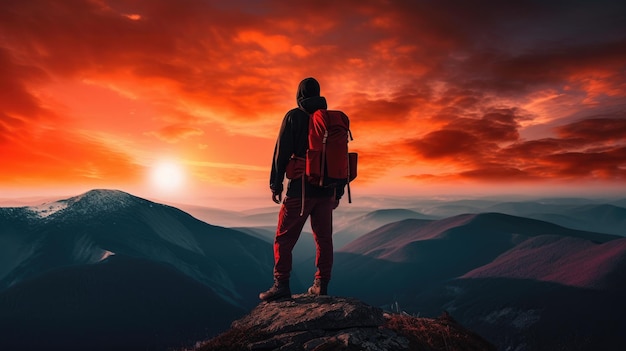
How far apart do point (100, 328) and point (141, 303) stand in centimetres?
1299

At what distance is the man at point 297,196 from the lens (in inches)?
312

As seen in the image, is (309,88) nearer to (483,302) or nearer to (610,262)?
(483,302)

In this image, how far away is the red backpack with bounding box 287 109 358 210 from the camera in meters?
7.50

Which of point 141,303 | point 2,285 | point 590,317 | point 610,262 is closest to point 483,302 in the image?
point 590,317

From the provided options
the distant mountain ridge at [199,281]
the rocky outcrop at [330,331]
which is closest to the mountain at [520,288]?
the distant mountain ridge at [199,281]

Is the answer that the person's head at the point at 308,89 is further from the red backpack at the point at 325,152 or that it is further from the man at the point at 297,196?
the red backpack at the point at 325,152

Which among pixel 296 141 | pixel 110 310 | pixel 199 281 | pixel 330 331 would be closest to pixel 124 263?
pixel 110 310

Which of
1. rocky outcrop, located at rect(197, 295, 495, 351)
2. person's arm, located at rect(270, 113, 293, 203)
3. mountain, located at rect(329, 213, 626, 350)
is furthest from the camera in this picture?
mountain, located at rect(329, 213, 626, 350)

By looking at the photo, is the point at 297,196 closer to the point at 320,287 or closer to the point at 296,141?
the point at 296,141

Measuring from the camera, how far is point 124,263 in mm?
110188

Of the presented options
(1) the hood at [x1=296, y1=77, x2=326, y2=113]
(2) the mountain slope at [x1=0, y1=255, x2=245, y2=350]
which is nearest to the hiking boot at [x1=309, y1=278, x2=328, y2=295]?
(1) the hood at [x1=296, y1=77, x2=326, y2=113]

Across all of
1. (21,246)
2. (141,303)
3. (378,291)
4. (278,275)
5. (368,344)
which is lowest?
(378,291)

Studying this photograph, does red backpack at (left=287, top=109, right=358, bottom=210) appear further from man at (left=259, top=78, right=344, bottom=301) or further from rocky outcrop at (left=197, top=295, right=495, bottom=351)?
rocky outcrop at (left=197, top=295, right=495, bottom=351)

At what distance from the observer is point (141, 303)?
10238 centimetres
